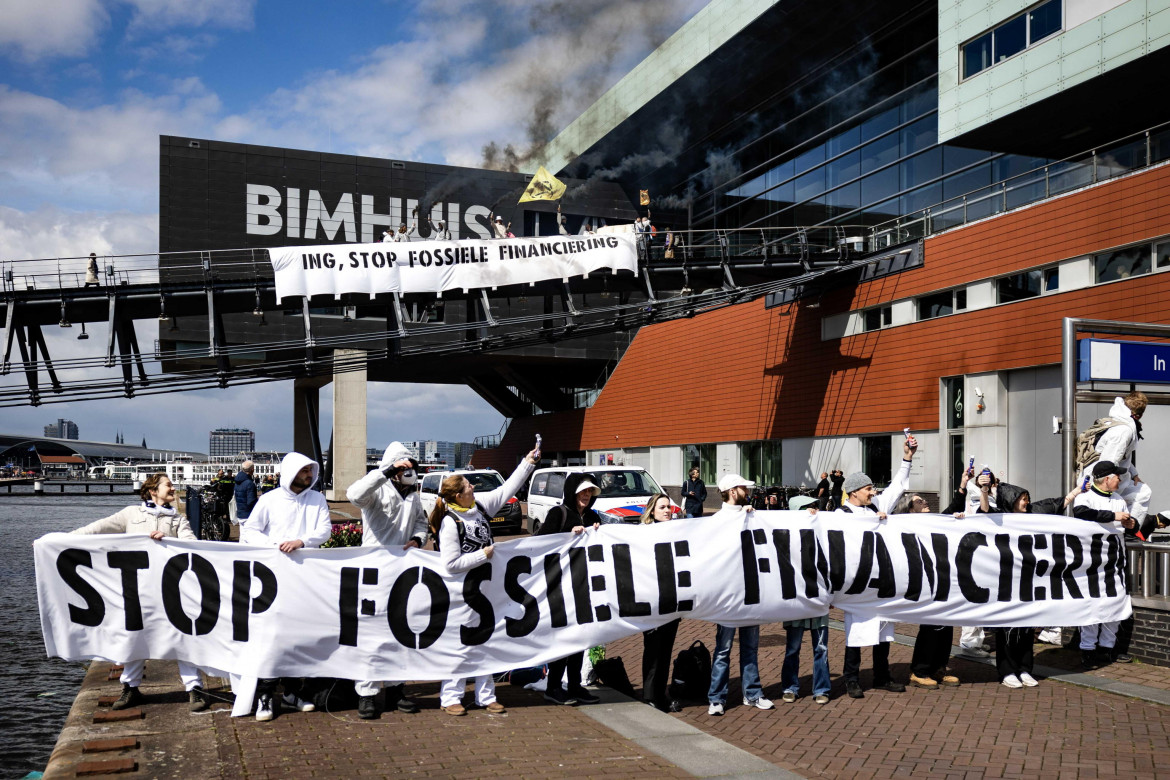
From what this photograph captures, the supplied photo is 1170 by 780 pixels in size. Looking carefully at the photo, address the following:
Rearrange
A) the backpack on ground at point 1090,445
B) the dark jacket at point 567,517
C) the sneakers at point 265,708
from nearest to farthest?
the sneakers at point 265,708
the dark jacket at point 567,517
the backpack on ground at point 1090,445

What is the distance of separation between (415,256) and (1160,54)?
17788 mm

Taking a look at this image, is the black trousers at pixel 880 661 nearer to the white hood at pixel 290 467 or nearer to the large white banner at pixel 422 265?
the white hood at pixel 290 467

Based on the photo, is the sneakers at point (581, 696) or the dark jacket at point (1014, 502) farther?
the dark jacket at point (1014, 502)

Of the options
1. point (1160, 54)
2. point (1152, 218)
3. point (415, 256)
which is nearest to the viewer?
point (1152, 218)

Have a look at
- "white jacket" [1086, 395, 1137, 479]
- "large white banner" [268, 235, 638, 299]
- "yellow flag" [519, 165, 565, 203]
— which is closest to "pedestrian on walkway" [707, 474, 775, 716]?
"white jacket" [1086, 395, 1137, 479]

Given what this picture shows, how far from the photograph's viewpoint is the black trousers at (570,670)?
8.06m

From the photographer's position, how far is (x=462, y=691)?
25.3ft

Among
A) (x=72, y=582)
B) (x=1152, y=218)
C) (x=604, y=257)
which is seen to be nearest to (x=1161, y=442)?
(x=1152, y=218)

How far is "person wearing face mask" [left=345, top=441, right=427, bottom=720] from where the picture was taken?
24.5 ft

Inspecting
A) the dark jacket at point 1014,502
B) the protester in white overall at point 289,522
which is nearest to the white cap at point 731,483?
the protester in white overall at point 289,522

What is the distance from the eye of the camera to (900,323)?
28141mm

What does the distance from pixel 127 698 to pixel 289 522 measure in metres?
1.81

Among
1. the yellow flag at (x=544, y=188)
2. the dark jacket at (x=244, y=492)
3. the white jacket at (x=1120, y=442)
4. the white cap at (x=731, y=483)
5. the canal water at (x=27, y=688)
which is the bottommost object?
the canal water at (x=27, y=688)

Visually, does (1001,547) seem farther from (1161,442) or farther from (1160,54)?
(1160,54)
